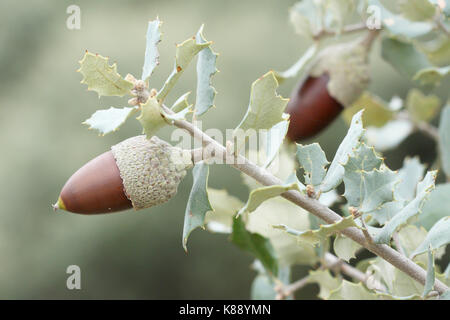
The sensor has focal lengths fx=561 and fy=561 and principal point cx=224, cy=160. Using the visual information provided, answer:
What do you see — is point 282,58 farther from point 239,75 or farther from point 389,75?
point 389,75

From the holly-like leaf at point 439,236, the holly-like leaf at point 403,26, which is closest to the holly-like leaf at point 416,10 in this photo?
the holly-like leaf at point 403,26

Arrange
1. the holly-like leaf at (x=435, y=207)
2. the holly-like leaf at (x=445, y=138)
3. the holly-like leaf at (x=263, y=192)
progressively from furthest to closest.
Result: the holly-like leaf at (x=445, y=138) < the holly-like leaf at (x=435, y=207) < the holly-like leaf at (x=263, y=192)

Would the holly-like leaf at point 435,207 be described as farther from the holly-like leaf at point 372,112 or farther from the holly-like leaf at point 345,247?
the holly-like leaf at point 372,112

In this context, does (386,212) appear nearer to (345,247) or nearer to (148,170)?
(345,247)

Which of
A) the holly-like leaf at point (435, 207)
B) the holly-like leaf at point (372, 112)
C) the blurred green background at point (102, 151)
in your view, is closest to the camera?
the holly-like leaf at point (435, 207)

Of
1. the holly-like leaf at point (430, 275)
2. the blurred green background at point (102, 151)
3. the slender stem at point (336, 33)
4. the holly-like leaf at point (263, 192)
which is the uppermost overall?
the blurred green background at point (102, 151)

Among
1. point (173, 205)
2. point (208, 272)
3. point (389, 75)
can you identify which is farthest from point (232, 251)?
point (389, 75)
